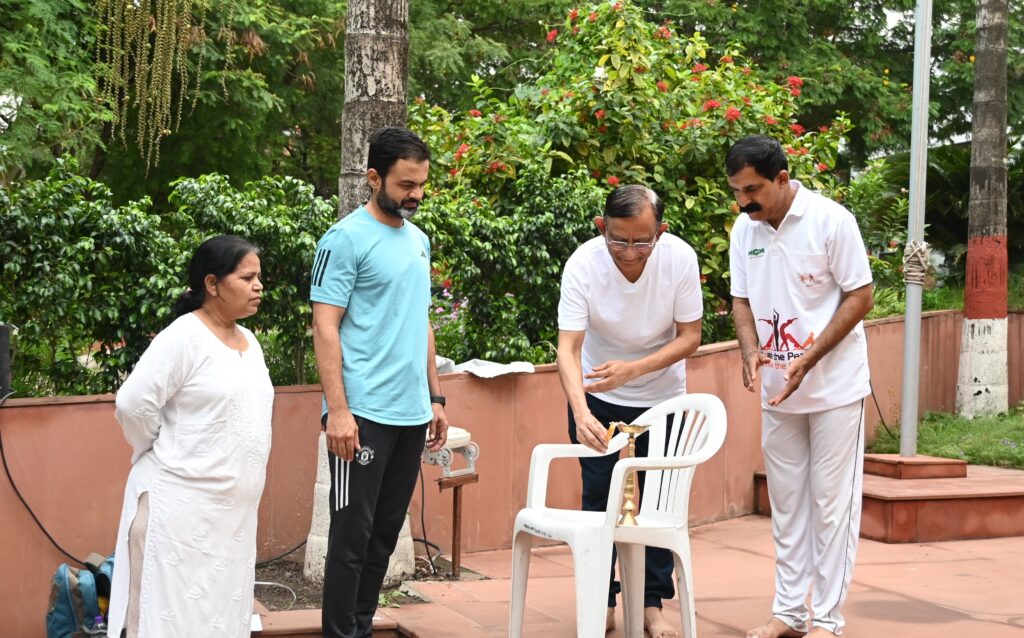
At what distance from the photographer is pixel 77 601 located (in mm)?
4387

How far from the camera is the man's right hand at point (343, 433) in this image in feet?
12.8

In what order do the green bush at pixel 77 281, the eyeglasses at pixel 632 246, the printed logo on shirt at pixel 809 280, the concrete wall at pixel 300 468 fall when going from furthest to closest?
the green bush at pixel 77 281 < the concrete wall at pixel 300 468 < the printed logo on shirt at pixel 809 280 < the eyeglasses at pixel 632 246

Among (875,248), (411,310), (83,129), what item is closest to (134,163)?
(83,129)

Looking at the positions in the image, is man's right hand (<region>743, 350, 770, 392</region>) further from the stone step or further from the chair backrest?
the stone step

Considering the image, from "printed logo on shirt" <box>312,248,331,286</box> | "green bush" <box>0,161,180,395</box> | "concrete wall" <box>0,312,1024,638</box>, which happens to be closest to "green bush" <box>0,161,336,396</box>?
"green bush" <box>0,161,180,395</box>

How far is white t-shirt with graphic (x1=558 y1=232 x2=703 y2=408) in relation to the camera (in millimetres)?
4395

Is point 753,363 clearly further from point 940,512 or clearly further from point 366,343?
point 940,512

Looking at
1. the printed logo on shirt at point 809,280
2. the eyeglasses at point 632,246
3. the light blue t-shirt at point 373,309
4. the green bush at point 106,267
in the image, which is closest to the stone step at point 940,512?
the printed logo on shirt at point 809,280

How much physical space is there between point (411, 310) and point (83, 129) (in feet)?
23.5

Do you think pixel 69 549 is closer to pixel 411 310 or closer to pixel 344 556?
pixel 344 556

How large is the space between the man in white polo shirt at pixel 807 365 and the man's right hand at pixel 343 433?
1.51 meters

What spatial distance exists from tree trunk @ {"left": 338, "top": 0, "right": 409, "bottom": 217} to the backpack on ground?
1979 mm

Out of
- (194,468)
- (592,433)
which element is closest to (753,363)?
(592,433)

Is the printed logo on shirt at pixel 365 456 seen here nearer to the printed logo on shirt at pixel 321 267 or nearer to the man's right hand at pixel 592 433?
the printed logo on shirt at pixel 321 267
